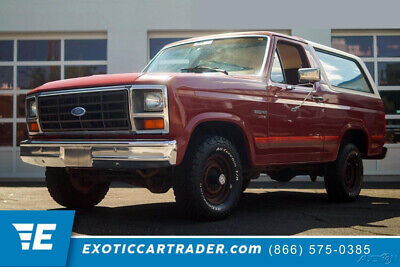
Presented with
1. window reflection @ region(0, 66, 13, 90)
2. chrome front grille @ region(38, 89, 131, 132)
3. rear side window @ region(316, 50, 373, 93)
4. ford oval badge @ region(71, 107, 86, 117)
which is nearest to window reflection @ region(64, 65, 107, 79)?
window reflection @ region(0, 66, 13, 90)

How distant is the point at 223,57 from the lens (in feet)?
19.8

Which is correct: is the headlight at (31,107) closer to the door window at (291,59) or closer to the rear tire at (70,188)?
the rear tire at (70,188)

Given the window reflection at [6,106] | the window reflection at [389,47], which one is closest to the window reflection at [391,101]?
the window reflection at [389,47]

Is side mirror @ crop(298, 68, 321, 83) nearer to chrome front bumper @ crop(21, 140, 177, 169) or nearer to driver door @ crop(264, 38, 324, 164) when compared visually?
driver door @ crop(264, 38, 324, 164)

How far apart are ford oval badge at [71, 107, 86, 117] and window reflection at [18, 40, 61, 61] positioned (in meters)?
8.28

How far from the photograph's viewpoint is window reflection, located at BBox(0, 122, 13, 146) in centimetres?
1304

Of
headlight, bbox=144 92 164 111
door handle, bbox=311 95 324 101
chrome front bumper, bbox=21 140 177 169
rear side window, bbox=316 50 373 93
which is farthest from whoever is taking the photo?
rear side window, bbox=316 50 373 93

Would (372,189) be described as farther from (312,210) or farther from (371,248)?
(371,248)

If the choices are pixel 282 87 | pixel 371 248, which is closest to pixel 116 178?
pixel 282 87

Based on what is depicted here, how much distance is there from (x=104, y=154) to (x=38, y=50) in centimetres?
902

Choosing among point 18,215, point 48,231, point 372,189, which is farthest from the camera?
point 372,189

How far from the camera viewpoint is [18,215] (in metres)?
3.72

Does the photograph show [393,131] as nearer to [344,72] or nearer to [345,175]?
[344,72]

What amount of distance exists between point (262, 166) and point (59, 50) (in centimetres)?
838
